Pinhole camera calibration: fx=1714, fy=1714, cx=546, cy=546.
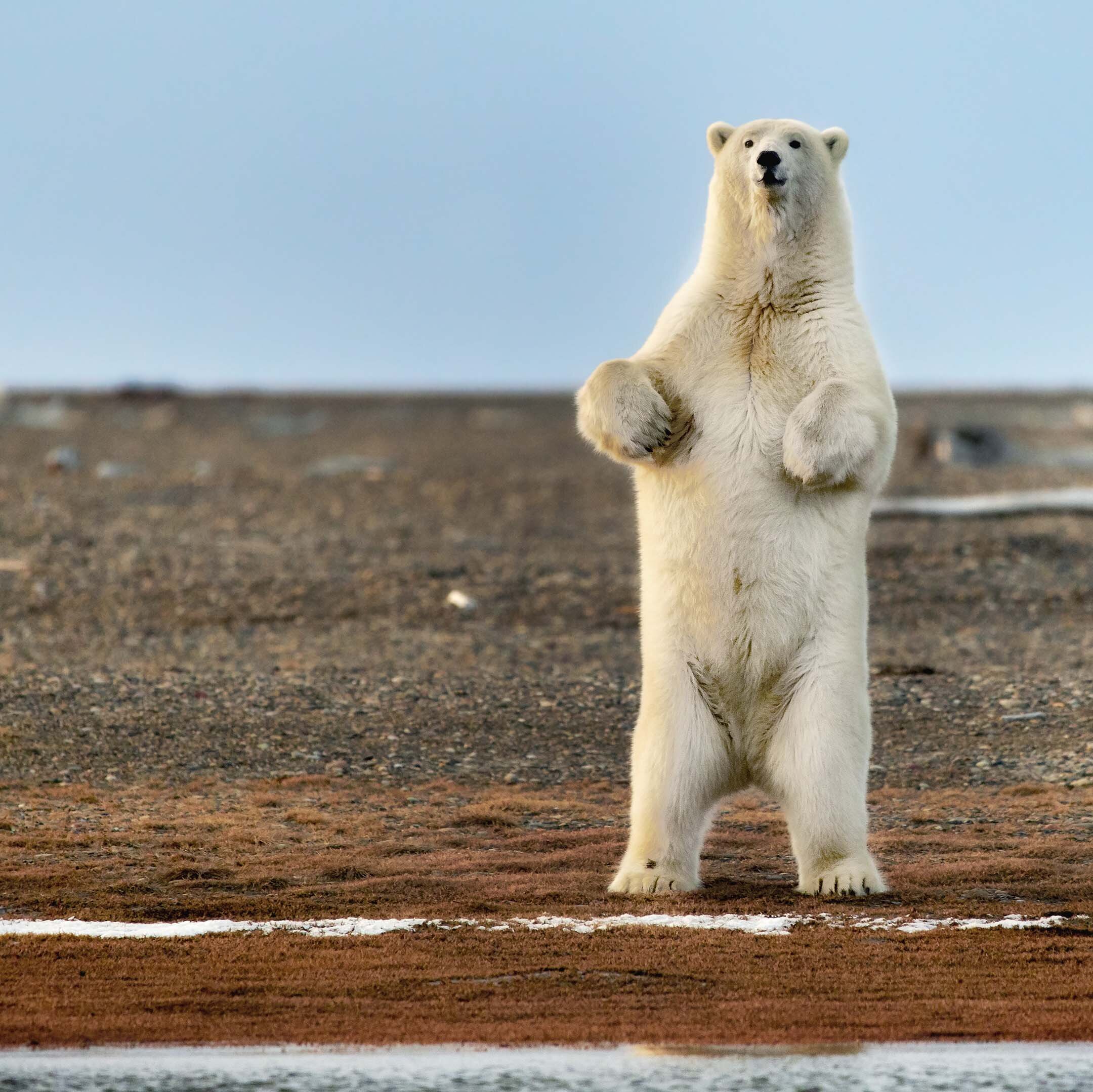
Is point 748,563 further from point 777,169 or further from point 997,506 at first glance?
point 997,506

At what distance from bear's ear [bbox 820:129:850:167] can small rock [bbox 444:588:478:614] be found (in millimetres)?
7533

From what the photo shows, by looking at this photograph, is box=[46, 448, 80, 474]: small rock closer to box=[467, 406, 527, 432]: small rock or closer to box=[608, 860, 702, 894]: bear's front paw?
box=[608, 860, 702, 894]: bear's front paw

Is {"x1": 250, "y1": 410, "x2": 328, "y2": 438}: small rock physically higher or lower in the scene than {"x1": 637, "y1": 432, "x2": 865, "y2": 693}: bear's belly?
higher

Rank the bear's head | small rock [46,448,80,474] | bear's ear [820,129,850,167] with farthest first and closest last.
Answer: small rock [46,448,80,474] → bear's ear [820,129,850,167] → the bear's head

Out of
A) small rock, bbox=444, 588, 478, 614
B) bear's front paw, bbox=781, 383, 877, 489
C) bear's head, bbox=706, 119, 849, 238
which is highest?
bear's head, bbox=706, 119, 849, 238

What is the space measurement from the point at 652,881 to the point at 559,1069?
2.42 meters

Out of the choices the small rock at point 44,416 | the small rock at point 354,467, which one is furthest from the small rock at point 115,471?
the small rock at point 44,416

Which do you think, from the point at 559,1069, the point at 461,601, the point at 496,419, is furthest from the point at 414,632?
the point at 496,419

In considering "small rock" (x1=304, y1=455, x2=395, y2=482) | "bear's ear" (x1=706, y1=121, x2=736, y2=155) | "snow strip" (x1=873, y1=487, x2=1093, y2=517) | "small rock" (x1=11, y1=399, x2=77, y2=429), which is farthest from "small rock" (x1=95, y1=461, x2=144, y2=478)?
"bear's ear" (x1=706, y1=121, x2=736, y2=155)

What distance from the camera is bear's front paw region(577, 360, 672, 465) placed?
6227 mm

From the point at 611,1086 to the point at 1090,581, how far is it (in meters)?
11.9

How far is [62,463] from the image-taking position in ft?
88.3

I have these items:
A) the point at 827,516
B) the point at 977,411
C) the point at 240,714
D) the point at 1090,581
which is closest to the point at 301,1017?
the point at 827,516

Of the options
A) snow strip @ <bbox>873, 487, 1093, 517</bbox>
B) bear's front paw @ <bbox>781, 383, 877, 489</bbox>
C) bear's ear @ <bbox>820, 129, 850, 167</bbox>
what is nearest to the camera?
bear's front paw @ <bbox>781, 383, 877, 489</bbox>
